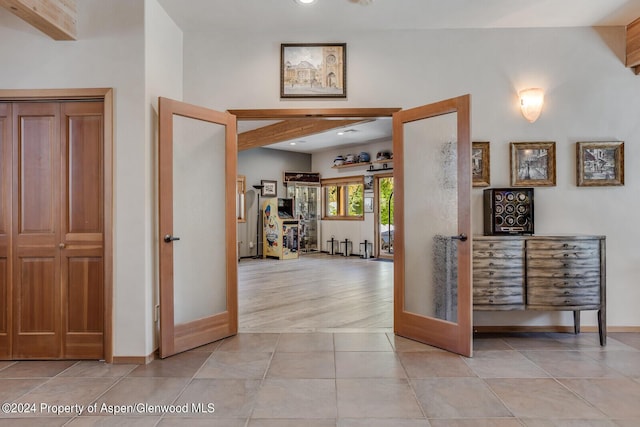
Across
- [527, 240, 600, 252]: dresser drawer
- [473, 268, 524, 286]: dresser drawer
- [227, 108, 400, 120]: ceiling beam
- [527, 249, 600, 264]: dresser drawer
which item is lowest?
[473, 268, 524, 286]: dresser drawer

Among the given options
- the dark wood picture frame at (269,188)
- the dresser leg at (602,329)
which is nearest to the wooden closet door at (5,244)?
the dresser leg at (602,329)

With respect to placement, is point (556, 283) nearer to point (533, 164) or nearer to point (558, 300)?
point (558, 300)

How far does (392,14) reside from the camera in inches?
130

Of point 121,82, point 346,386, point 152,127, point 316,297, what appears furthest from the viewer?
point 316,297

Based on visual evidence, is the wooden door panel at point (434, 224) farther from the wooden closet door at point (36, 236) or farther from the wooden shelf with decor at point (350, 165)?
the wooden shelf with decor at point (350, 165)

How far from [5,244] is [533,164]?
15.8 feet

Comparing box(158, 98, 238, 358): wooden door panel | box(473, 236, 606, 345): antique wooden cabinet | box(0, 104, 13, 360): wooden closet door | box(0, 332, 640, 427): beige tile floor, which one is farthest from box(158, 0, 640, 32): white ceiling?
box(0, 332, 640, 427): beige tile floor

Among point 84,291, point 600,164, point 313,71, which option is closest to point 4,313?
point 84,291

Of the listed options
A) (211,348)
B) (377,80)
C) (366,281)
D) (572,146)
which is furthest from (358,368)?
(366,281)

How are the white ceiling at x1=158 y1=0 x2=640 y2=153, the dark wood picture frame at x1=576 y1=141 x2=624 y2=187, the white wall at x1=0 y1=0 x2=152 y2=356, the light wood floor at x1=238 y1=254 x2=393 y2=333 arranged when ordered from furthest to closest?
the light wood floor at x1=238 y1=254 x2=393 y2=333 → the dark wood picture frame at x1=576 y1=141 x2=624 y2=187 → the white ceiling at x1=158 y1=0 x2=640 y2=153 → the white wall at x1=0 y1=0 x2=152 y2=356

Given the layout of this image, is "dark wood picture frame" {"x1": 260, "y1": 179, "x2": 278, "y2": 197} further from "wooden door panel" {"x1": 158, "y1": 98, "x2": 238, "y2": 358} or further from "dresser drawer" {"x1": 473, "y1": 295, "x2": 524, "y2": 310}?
"dresser drawer" {"x1": 473, "y1": 295, "x2": 524, "y2": 310}

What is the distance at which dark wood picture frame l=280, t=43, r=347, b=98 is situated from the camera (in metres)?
3.59

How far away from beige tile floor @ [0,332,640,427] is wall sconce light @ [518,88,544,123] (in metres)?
2.17

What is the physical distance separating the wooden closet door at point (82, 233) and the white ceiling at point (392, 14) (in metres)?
1.32
